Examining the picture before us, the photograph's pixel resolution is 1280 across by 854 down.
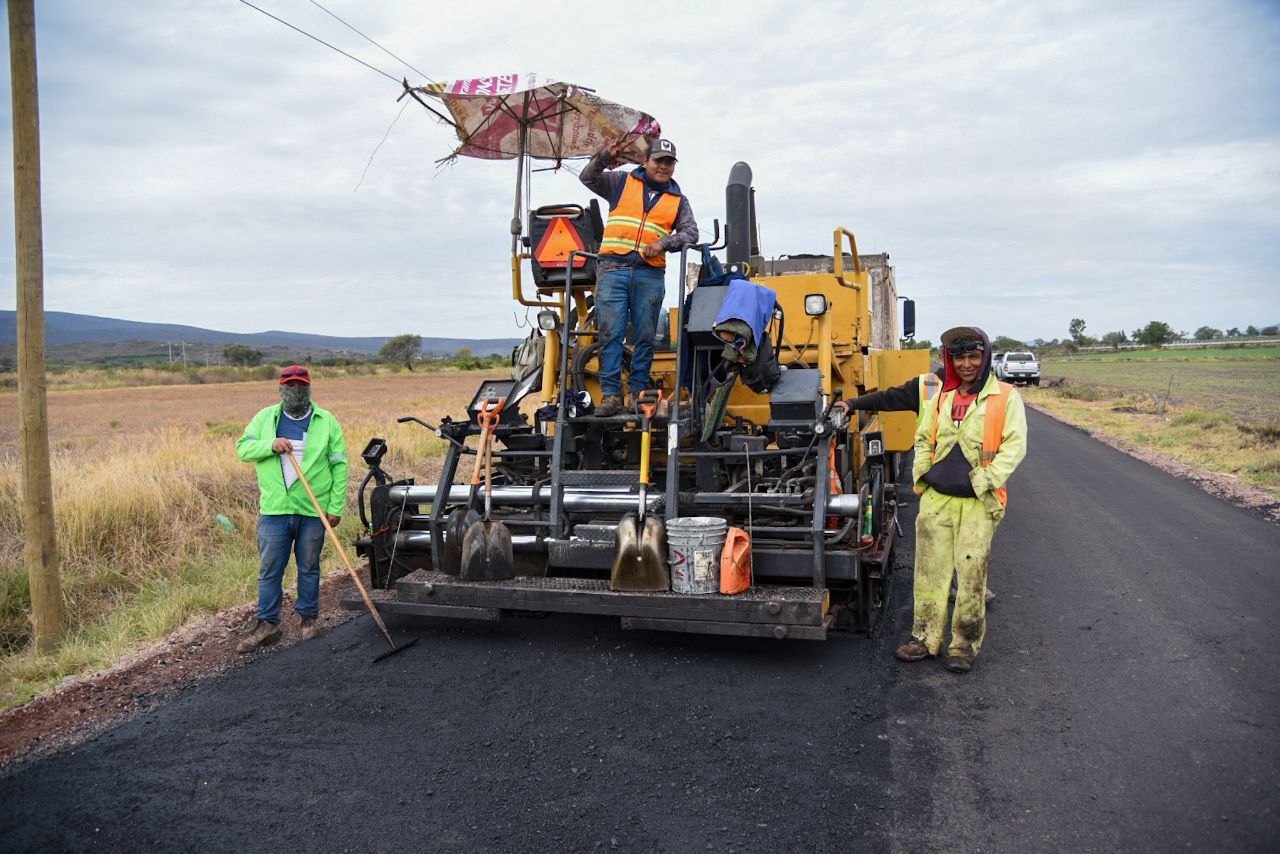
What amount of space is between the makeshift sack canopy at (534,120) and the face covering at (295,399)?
2292 mm

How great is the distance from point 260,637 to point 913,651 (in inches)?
152

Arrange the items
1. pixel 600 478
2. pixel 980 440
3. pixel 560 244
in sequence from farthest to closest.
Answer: pixel 560 244 → pixel 600 478 → pixel 980 440

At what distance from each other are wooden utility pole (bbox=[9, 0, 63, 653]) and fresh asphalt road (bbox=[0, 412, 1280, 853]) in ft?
5.64

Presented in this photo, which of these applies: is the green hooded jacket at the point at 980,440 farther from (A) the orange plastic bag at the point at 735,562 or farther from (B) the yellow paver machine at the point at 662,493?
(A) the orange plastic bag at the point at 735,562

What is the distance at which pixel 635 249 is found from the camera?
6.04 m

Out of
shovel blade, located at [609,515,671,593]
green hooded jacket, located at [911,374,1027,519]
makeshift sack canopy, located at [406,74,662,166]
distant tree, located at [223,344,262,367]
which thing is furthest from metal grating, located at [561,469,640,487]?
distant tree, located at [223,344,262,367]

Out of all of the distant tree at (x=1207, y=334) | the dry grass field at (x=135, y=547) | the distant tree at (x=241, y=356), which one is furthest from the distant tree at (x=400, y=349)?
the distant tree at (x=1207, y=334)

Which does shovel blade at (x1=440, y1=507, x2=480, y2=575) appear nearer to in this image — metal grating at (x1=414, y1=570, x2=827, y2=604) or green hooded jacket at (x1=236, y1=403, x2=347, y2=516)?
metal grating at (x1=414, y1=570, x2=827, y2=604)

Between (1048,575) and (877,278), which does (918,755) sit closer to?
(1048,575)

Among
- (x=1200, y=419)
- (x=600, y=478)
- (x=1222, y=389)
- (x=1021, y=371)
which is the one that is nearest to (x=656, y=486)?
(x=600, y=478)

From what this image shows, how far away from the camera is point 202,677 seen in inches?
194

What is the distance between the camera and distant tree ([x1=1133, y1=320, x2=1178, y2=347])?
115562mm

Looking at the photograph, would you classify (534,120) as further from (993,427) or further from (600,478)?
(993,427)

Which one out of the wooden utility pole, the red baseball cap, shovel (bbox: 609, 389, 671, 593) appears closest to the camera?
shovel (bbox: 609, 389, 671, 593)
